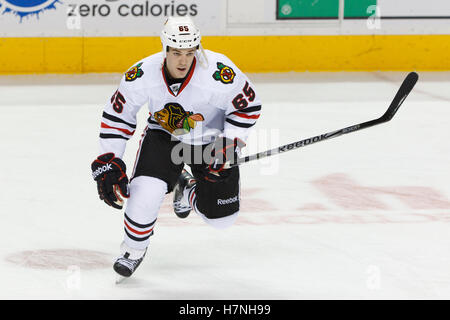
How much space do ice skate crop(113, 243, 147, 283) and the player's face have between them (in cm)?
63

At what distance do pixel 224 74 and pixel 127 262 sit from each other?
0.74 meters

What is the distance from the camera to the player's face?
3.24 m

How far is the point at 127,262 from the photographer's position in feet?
10.9

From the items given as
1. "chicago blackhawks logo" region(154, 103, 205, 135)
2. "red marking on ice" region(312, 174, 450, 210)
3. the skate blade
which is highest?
"chicago blackhawks logo" region(154, 103, 205, 135)

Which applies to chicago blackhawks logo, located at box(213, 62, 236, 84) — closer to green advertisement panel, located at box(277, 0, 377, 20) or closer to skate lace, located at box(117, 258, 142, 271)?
skate lace, located at box(117, 258, 142, 271)

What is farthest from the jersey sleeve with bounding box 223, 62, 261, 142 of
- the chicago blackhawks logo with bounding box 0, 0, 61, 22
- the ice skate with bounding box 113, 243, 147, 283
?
the chicago blackhawks logo with bounding box 0, 0, 61, 22

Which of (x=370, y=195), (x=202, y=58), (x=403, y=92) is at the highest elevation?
(x=202, y=58)

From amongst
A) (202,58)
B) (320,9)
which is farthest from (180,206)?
(320,9)

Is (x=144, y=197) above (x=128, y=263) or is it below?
above

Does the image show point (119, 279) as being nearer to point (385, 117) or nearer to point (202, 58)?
point (202, 58)

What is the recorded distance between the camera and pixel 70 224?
403cm

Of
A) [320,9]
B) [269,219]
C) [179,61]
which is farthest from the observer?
[320,9]
